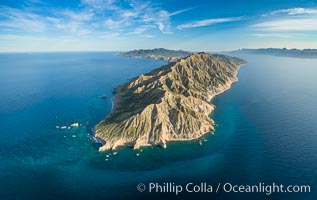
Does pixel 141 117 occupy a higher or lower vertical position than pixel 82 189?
higher

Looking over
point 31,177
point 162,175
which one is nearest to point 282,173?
point 162,175

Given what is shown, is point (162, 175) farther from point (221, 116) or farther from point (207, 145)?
point (221, 116)

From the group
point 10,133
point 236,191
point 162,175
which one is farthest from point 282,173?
point 10,133

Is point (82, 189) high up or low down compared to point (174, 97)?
down

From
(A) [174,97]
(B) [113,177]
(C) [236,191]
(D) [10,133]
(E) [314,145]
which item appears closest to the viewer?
(C) [236,191]

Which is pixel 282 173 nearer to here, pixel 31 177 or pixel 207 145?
pixel 207 145

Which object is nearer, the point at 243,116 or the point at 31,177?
the point at 31,177

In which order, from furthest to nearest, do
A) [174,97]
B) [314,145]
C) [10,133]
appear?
[174,97] < [10,133] < [314,145]

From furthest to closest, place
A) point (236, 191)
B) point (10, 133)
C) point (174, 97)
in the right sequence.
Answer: point (174, 97) → point (10, 133) → point (236, 191)

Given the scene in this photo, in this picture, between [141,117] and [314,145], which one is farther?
[141,117]
